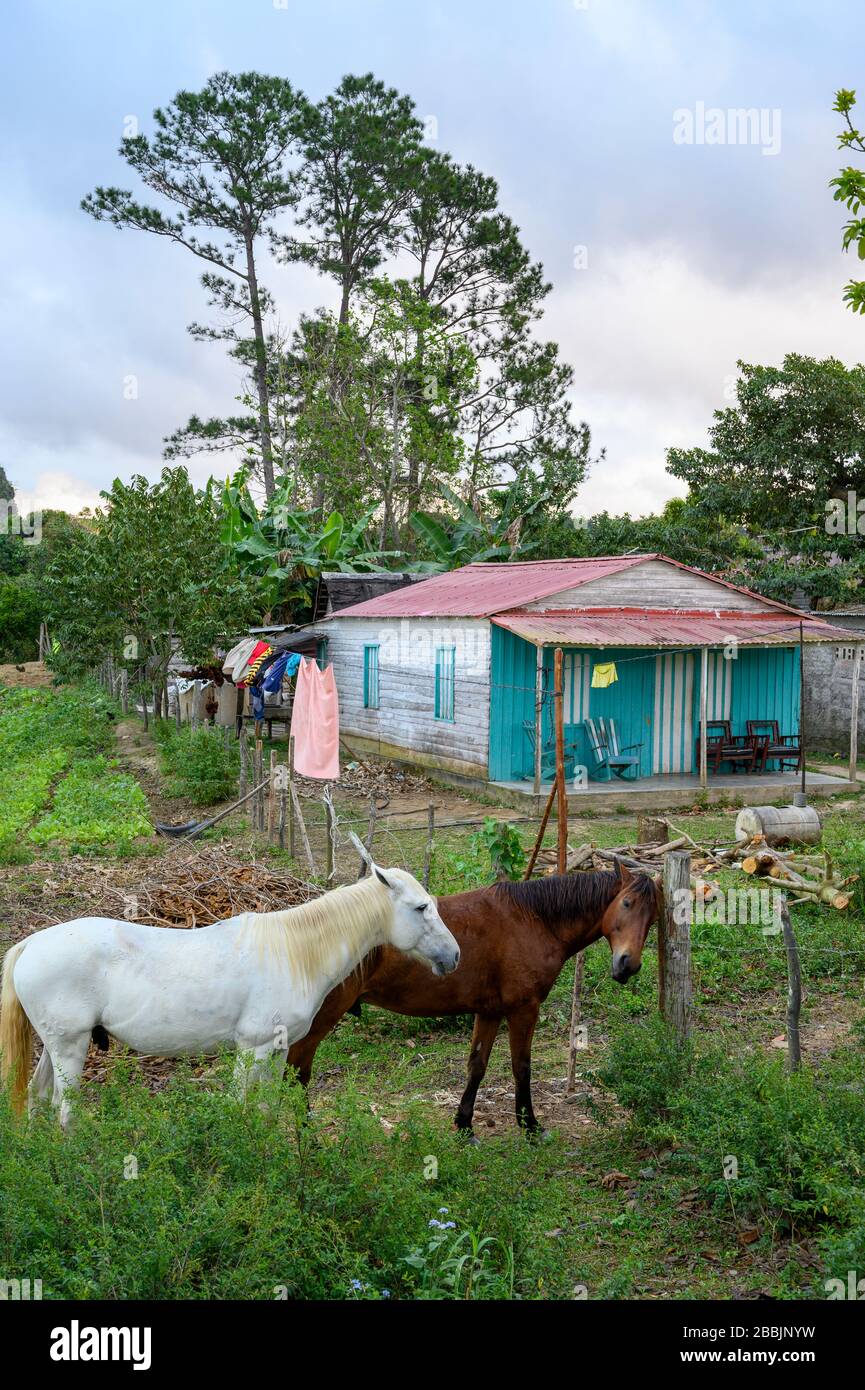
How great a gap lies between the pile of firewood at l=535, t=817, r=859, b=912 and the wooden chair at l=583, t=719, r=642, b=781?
537 centimetres

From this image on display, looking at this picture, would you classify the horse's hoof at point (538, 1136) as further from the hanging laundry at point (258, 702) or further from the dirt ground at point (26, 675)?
the dirt ground at point (26, 675)

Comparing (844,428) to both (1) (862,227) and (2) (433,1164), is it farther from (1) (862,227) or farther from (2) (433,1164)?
(2) (433,1164)

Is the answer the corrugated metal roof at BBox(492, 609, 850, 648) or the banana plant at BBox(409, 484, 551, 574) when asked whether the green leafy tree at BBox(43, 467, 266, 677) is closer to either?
the banana plant at BBox(409, 484, 551, 574)

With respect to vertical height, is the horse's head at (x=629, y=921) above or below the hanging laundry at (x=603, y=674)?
below

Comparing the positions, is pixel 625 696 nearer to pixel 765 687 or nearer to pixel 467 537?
A: pixel 765 687

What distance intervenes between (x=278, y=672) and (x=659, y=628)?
7154 mm

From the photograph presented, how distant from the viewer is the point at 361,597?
1027 inches

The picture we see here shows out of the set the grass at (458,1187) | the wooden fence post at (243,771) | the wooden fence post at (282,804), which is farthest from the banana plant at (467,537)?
the grass at (458,1187)

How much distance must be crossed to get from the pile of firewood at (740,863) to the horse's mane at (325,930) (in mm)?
3545

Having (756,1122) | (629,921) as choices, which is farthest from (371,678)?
(756,1122)

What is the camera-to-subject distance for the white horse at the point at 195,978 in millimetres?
5145

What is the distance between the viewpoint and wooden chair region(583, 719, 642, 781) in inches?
722

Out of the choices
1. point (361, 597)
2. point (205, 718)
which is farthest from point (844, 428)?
point (205, 718)
